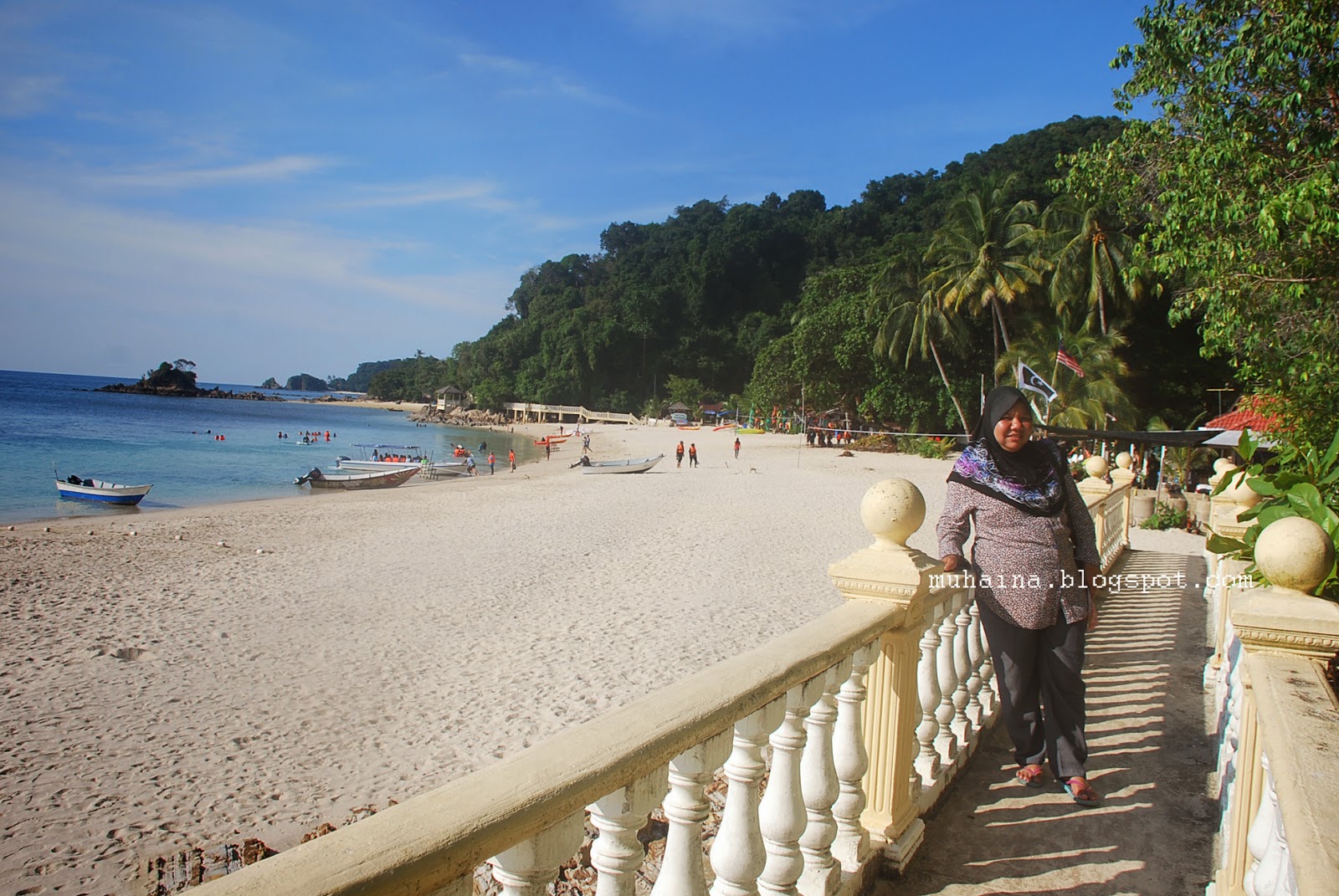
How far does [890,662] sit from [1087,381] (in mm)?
25159

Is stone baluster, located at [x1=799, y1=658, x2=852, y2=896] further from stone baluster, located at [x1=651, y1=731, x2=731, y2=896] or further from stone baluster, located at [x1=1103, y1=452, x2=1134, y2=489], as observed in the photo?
stone baluster, located at [x1=1103, y1=452, x2=1134, y2=489]

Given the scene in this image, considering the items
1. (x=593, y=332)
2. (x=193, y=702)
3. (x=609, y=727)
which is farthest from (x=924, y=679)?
(x=593, y=332)

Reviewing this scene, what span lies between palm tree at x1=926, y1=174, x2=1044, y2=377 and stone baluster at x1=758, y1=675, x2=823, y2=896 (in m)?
31.3

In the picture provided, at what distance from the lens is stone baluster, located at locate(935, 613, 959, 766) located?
333cm

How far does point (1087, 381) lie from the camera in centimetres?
2466

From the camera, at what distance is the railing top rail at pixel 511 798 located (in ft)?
3.30

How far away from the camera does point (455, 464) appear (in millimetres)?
35250

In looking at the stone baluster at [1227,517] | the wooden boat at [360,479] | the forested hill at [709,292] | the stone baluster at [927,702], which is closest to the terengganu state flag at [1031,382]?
the stone baluster at [1227,517]

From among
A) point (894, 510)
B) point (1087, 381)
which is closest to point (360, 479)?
point (1087, 381)

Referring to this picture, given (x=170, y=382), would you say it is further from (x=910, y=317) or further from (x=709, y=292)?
(x=910, y=317)

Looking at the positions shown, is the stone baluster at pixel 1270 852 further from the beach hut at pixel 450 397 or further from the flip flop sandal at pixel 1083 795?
the beach hut at pixel 450 397

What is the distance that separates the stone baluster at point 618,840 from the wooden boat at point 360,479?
98.2 ft

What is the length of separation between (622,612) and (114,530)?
12.7 meters

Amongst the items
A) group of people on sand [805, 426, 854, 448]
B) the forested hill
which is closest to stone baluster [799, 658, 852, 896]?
group of people on sand [805, 426, 854, 448]
